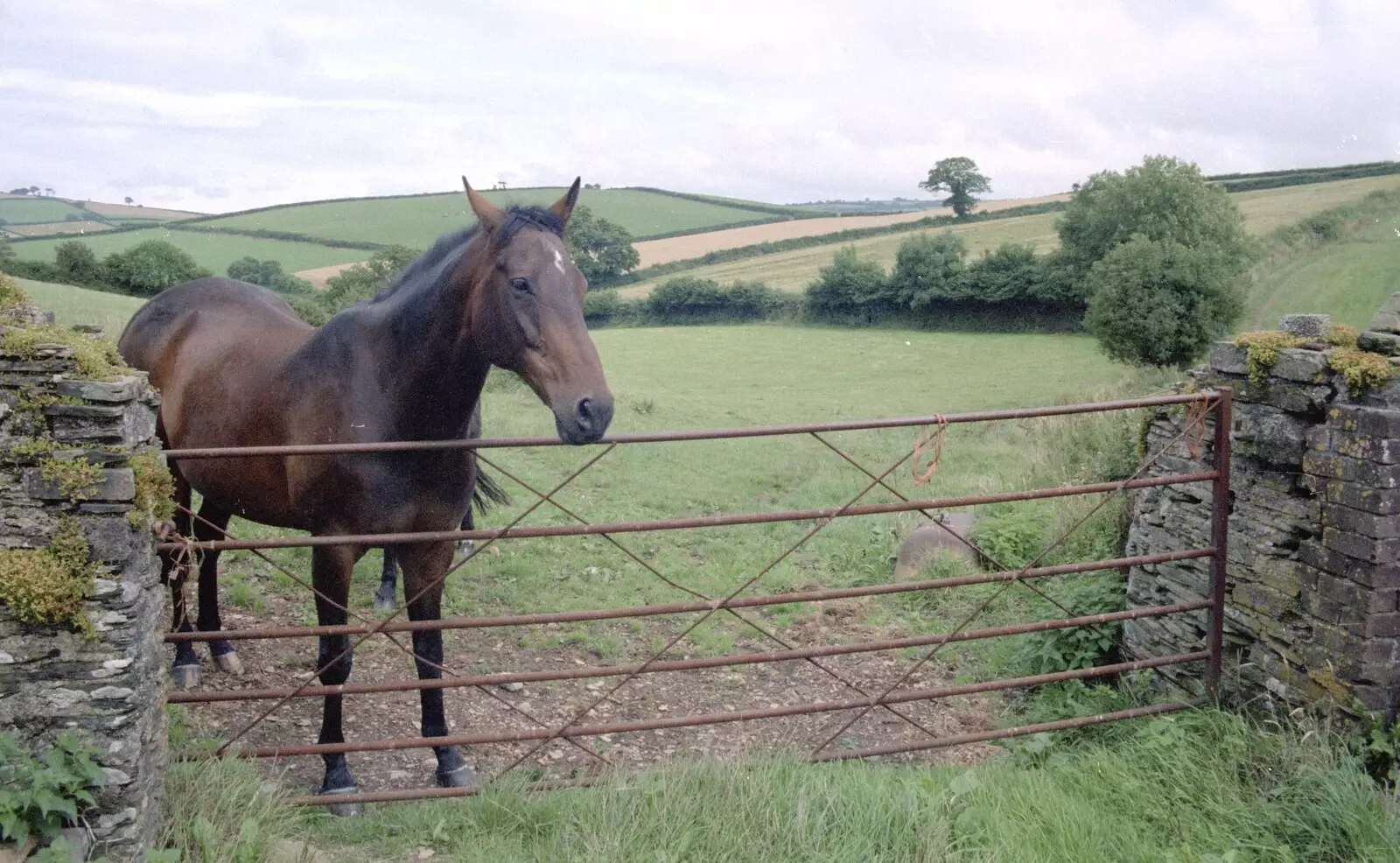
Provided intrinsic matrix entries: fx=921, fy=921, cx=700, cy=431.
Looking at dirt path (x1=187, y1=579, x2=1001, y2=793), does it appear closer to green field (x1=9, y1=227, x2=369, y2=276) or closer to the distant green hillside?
the distant green hillside

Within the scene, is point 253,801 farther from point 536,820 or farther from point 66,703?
point 536,820

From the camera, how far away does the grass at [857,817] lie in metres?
3.51

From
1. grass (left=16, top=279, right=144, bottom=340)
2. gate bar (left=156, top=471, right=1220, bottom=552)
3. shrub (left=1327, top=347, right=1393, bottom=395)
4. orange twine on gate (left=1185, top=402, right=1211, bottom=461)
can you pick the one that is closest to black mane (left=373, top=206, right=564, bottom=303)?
gate bar (left=156, top=471, right=1220, bottom=552)

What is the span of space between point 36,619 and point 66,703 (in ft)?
1.04

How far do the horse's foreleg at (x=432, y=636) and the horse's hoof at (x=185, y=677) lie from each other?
2.09 metres

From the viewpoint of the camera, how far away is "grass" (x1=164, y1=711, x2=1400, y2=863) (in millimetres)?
3510

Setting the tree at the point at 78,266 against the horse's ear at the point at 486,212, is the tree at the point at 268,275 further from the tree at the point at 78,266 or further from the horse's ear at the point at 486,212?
the horse's ear at the point at 486,212

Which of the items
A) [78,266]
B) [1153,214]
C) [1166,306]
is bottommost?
[1166,306]

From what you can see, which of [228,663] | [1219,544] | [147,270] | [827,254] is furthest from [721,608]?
[827,254]

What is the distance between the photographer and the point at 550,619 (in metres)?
3.96

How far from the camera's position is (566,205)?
14.6ft

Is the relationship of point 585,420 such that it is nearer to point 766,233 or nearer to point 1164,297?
point 1164,297

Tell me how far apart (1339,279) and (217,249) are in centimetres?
4406

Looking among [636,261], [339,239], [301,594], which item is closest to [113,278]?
[339,239]
